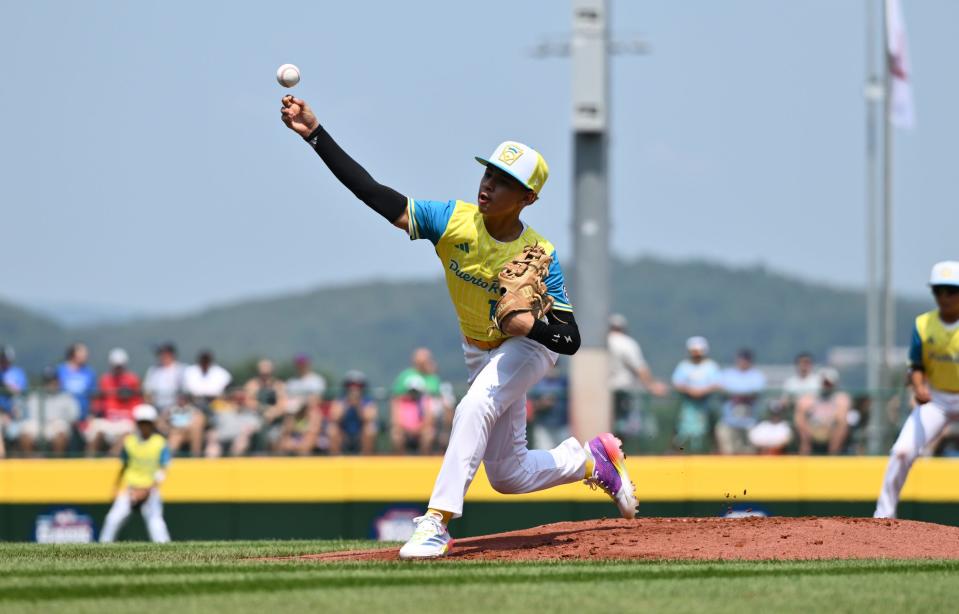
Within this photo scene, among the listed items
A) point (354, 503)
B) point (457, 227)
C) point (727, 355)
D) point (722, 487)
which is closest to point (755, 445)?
point (722, 487)

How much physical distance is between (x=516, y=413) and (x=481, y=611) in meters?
2.38

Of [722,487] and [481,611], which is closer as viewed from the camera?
[481,611]

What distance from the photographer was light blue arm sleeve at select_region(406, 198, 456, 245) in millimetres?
8320

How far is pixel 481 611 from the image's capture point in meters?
6.41

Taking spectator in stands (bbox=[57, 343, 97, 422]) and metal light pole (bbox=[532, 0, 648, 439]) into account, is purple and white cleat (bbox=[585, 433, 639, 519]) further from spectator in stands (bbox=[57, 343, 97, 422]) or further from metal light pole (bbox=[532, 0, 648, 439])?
spectator in stands (bbox=[57, 343, 97, 422])

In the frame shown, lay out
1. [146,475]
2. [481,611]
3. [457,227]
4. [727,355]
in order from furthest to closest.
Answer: [727,355]
[146,475]
[457,227]
[481,611]

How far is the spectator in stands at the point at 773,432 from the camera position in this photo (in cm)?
1627

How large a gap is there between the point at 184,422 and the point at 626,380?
500cm

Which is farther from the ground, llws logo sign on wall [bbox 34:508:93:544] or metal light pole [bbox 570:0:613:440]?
metal light pole [bbox 570:0:613:440]

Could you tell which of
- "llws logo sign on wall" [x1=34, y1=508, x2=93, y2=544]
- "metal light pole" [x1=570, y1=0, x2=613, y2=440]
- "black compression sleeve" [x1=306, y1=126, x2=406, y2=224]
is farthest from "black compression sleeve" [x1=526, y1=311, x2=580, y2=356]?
"llws logo sign on wall" [x1=34, y1=508, x2=93, y2=544]

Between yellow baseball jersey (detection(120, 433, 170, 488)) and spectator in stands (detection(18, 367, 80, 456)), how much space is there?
0.89 meters

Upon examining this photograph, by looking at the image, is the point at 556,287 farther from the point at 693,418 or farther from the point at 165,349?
the point at 165,349

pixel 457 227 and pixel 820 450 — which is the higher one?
pixel 457 227

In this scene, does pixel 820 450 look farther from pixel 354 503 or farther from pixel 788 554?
pixel 788 554
